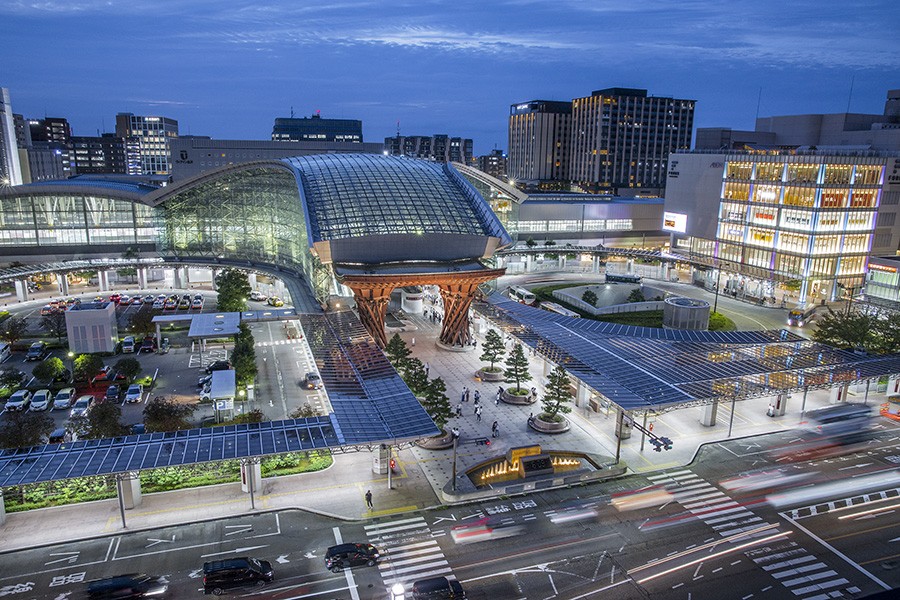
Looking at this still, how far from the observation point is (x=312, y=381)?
5975 cm

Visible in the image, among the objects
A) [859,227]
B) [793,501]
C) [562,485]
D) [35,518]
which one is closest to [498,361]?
[562,485]

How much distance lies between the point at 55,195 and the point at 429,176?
2418 inches

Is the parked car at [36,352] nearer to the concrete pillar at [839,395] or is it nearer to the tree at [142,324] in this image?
the tree at [142,324]

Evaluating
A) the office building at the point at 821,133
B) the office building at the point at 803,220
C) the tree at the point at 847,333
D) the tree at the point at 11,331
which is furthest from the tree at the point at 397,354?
the office building at the point at 821,133

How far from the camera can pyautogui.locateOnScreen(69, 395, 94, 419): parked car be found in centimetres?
5083

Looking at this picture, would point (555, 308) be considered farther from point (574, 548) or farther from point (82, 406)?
point (82, 406)

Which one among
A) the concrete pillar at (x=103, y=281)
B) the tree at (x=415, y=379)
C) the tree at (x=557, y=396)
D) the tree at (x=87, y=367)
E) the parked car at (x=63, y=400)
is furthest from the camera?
the concrete pillar at (x=103, y=281)

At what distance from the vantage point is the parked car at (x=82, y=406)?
50.8 m

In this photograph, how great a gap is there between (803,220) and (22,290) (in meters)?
114

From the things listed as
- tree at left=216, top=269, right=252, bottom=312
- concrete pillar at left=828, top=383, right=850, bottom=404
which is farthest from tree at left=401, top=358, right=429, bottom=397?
concrete pillar at left=828, top=383, right=850, bottom=404

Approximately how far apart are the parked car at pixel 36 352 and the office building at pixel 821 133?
422 ft

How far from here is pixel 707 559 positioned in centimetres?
3453

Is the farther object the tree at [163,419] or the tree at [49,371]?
the tree at [49,371]

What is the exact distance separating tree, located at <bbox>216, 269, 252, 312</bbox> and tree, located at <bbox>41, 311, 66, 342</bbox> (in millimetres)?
16942
